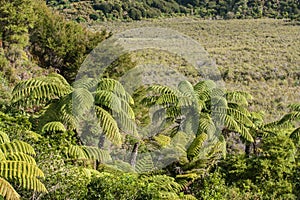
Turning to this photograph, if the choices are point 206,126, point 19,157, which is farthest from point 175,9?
point 19,157

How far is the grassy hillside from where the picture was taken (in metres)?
23.6

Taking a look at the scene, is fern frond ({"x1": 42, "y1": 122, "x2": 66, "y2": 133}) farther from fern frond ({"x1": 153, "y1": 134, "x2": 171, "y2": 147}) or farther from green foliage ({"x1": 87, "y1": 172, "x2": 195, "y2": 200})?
fern frond ({"x1": 153, "y1": 134, "x2": 171, "y2": 147})

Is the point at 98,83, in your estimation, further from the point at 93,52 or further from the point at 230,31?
the point at 230,31

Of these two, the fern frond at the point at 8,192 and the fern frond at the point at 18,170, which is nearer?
the fern frond at the point at 8,192

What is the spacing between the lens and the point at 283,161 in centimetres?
1071

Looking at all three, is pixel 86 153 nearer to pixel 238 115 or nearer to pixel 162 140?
pixel 162 140

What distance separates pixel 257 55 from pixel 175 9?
32.1 metres

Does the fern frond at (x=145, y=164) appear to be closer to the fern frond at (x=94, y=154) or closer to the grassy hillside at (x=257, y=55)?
the fern frond at (x=94, y=154)

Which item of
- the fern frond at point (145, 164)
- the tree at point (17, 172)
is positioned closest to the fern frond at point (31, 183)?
the tree at point (17, 172)

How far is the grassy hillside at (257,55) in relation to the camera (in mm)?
23555

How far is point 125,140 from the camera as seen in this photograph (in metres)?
11.0

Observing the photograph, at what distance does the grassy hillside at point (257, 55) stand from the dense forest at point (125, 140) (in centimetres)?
866

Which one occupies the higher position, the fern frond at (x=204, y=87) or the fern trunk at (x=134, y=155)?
the fern frond at (x=204, y=87)

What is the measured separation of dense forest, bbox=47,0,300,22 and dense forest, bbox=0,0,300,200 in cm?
3750
